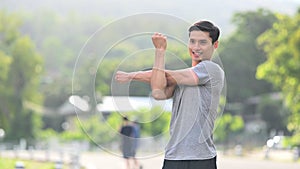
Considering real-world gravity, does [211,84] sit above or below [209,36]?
below

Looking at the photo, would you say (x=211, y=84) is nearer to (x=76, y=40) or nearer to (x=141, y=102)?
(x=141, y=102)

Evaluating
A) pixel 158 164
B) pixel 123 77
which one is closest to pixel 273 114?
pixel 158 164

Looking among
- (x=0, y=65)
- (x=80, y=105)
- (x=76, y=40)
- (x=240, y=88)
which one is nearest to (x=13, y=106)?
(x=0, y=65)

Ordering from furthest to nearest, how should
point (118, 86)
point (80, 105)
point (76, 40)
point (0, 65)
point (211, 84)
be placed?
point (76, 40), point (0, 65), point (80, 105), point (118, 86), point (211, 84)

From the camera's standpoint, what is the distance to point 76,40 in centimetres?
14225

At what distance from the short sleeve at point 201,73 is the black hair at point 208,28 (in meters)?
0.21

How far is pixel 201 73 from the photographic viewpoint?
4.99m

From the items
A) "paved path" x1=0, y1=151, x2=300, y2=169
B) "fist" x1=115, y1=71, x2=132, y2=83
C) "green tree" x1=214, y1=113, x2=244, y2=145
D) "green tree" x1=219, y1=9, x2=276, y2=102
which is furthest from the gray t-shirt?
"green tree" x1=219, y1=9, x2=276, y2=102

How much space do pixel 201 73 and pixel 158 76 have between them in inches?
14.9

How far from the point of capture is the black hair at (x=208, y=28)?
5.10 m

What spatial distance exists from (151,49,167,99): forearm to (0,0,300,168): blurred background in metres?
0.58

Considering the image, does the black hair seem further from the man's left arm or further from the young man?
the man's left arm

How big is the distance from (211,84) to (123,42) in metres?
0.82

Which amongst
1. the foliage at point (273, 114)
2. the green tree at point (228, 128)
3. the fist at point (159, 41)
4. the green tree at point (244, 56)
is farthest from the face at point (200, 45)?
the green tree at point (244, 56)
